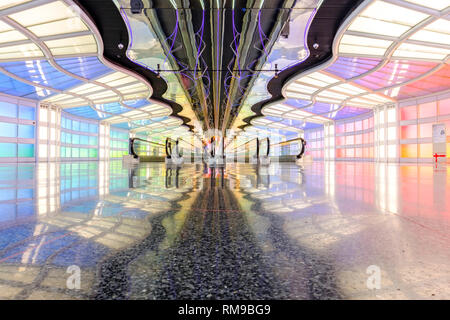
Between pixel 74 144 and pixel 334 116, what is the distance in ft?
138

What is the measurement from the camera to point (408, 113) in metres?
31.7

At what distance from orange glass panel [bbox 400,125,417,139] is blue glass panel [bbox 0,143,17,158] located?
45.6 m

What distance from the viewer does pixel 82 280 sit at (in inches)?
49.1

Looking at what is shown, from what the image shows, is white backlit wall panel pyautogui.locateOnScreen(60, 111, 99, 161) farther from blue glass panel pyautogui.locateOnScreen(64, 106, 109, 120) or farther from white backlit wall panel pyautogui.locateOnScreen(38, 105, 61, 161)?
white backlit wall panel pyautogui.locateOnScreen(38, 105, 61, 161)

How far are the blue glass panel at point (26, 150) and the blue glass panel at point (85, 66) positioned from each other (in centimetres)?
1525

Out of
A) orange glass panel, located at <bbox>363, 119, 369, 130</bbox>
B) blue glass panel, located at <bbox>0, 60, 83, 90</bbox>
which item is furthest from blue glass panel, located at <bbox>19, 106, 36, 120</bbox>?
orange glass panel, located at <bbox>363, 119, 369, 130</bbox>

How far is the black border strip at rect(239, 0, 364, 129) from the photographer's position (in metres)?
11.5

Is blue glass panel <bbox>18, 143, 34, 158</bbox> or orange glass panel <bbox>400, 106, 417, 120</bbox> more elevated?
orange glass panel <bbox>400, 106, 417, 120</bbox>

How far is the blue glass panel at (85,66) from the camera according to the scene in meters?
17.5

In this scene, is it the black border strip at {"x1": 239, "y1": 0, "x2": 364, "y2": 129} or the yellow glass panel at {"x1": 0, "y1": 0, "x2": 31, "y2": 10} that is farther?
the black border strip at {"x1": 239, "y1": 0, "x2": 364, "y2": 129}

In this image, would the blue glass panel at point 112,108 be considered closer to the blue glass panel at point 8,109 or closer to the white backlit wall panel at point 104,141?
the blue glass panel at point 8,109

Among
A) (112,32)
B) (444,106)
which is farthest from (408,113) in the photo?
(112,32)

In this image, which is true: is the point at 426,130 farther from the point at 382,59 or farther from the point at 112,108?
the point at 112,108
